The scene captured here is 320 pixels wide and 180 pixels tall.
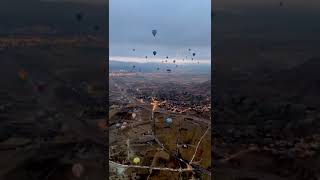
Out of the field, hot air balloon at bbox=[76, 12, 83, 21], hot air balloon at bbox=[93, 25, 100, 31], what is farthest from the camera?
the field

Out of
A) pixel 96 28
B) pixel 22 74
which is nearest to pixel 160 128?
pixel 96 28

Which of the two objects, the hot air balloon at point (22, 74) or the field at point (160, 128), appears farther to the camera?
the field at point (160, 128)

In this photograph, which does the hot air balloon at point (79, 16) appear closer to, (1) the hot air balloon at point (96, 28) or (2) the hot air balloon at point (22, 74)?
(1) the hot air balloon at point (96, 28)

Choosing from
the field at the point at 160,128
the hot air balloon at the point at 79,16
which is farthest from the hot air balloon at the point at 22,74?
the field at the point at 160,128

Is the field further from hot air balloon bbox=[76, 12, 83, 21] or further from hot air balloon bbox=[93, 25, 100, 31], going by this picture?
hot air balloon bbox=[76, 12, 83, 21]

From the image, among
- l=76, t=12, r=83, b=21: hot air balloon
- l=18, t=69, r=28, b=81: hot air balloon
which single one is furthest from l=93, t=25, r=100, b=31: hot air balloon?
l=18, t=69, r=28, b=81: hot air balloon

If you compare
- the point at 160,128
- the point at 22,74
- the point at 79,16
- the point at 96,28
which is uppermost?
the point at 79,16

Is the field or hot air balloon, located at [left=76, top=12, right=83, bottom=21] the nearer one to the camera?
hot air balloon, located at [left=76, top=12, right=83, bottom=21]

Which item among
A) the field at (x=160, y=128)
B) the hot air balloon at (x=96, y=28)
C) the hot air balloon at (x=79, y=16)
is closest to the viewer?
the hot air balloon at (x=79, y=16)

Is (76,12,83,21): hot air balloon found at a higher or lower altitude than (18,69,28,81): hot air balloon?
higher

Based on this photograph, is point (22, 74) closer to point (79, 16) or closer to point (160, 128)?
point (79, 16)

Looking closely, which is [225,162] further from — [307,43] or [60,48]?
[60,48]
